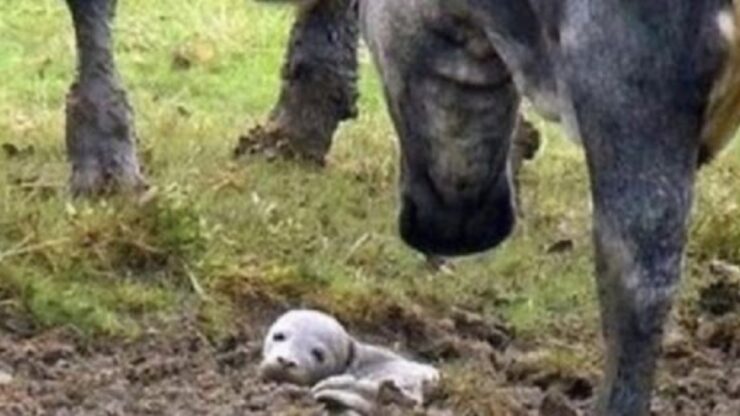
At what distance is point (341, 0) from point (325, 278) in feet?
3.71

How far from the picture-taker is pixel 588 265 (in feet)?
25.6

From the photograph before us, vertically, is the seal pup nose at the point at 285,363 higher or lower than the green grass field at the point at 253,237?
higher

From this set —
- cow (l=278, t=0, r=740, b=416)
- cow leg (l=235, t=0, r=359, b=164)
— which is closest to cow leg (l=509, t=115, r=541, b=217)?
cow leg (l=235, t=0, r=359, b=164)

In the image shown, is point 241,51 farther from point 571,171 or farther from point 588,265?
point 588,265

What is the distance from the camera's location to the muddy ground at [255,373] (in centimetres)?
636

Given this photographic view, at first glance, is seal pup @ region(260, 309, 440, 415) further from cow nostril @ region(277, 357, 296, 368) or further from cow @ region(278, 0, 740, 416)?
cow @ region(278, 0, 740, 416)

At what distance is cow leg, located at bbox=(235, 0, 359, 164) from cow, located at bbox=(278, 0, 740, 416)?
3175mm

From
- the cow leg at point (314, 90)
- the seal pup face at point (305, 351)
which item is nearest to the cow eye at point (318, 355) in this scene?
the seal pup face at point (305, 351)

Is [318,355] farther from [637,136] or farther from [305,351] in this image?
[637,136]

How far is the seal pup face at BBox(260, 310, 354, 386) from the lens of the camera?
6543 millimetres

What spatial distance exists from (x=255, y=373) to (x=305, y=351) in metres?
0.14

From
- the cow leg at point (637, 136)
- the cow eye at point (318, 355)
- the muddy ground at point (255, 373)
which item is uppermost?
the cow leg at point (637, 136)

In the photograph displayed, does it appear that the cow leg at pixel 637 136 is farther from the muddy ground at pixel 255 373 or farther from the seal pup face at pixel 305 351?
the seal pup face at pixel 305 351

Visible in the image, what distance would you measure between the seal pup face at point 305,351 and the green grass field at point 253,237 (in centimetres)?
39
